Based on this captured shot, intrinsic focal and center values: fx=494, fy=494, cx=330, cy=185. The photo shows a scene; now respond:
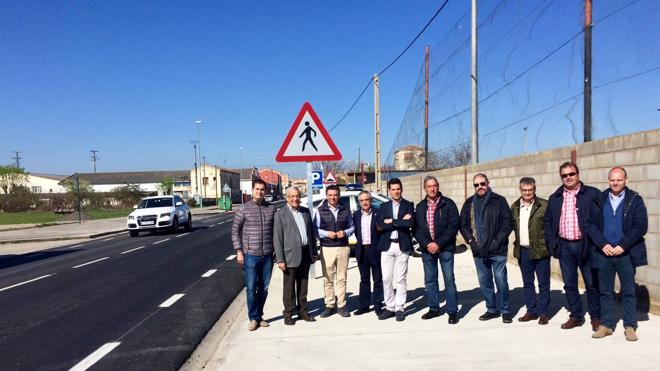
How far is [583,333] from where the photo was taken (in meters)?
5.04

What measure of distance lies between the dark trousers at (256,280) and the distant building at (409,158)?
12643mm

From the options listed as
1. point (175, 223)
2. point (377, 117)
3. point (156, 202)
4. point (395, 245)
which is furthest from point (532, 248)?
point (156, 202)

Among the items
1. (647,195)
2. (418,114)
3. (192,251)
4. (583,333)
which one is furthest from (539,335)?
(418,114)

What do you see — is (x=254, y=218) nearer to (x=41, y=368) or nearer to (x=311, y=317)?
(x=311, y=317)

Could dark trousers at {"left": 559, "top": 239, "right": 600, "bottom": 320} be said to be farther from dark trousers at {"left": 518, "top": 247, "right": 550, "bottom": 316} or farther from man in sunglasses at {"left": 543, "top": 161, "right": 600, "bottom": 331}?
dark trousers at {"left": 518, "top": 247, "right": 550, "bottom": 316}

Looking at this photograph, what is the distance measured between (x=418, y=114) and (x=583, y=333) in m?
13.4

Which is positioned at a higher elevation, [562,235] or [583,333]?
[562,235]

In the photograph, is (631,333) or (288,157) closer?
(631,333)

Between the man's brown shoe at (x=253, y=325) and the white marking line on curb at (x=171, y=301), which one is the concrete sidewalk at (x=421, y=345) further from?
the white marking line on curb at (x=171, y=301)

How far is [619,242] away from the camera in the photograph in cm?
471

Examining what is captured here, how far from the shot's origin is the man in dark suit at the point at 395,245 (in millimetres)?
5789

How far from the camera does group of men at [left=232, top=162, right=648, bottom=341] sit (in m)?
5.16

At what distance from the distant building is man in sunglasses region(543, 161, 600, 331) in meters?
12.5

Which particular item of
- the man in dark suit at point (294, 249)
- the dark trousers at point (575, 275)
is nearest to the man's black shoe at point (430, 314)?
the man in dark suit at point (294, 249)
